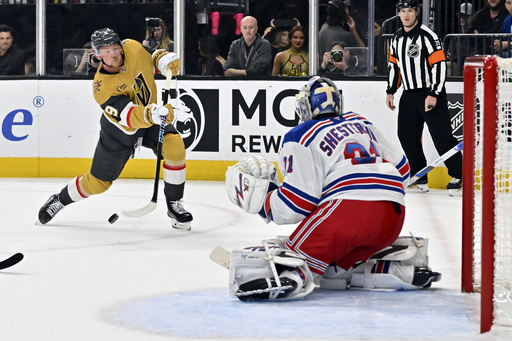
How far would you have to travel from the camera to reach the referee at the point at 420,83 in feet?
19.4

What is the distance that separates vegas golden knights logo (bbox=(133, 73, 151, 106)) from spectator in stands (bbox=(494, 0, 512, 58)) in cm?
272

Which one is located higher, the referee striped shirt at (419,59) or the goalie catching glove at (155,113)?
the referee striped shirt at (419,59)

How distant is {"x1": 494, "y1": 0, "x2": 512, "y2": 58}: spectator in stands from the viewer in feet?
20.1

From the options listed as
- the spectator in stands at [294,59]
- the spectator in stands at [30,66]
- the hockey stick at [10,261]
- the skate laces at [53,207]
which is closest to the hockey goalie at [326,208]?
the hockey stick at [10,261]

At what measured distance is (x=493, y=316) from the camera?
231 cm

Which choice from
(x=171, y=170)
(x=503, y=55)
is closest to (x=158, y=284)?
(x=171, y=170)

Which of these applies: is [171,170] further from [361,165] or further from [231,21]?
[231,21]

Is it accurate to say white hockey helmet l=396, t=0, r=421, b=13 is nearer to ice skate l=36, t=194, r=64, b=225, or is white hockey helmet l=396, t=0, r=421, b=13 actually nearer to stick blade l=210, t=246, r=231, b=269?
ice skate l=36, t=194, r=64, b=225

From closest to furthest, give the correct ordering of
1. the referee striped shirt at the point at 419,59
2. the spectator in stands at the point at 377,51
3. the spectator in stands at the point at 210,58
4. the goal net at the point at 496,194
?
1. the goal net at the point at 496,194
2. the referee striped shirt at the point at 419,59
3. the spectator in stands at the point at 377,51
4. the spectator in stands at the point at 210,58

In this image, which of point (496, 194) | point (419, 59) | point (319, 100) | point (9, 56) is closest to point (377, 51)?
point (419, 59)

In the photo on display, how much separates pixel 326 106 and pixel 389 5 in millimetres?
3798

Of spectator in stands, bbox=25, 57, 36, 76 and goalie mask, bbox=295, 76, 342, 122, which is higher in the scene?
spectator in stands, bbox=25, 57, 36, 76

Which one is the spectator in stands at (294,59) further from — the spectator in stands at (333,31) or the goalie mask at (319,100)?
the goalie mask at (319,100)

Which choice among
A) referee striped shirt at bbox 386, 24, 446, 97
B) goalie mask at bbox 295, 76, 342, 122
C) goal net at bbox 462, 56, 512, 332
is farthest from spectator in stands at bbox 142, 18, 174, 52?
goal net at bbox 462, 56, 512, 332
